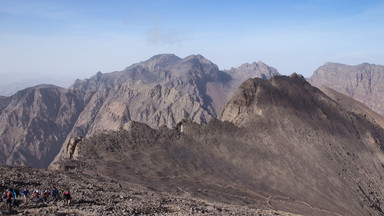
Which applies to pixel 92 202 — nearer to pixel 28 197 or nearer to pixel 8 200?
pixel 28 197

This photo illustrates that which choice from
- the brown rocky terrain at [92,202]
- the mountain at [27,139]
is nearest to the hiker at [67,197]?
the brown rocky terrain at [92,202]

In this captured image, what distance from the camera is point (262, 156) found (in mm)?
67000

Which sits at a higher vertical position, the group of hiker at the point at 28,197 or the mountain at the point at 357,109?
the mountain at the point at 357,109

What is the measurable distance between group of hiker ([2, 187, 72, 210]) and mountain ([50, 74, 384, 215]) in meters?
17.8

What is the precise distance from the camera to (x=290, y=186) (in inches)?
2347

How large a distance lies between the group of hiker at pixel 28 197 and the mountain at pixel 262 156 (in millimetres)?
17811

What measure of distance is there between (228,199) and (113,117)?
6302 inches

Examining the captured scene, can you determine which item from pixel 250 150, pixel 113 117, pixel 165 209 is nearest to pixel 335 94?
pixel 250 150

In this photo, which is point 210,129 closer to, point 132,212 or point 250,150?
point 250,150

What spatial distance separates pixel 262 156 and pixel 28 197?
154 feet

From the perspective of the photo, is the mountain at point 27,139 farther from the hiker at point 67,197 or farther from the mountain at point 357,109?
the hiker at point 67,197

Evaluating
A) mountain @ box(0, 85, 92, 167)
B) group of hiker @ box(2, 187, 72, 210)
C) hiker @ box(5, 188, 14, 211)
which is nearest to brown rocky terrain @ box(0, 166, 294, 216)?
group of hiker @ box(2, 187, 72, 210)

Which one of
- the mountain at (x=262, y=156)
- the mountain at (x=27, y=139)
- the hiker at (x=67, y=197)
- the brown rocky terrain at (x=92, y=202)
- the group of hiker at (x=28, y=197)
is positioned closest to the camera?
the group of hiker at (x=28, y=197)

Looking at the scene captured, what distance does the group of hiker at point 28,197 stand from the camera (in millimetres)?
24031
